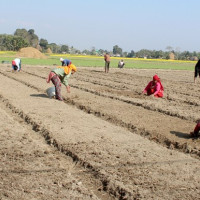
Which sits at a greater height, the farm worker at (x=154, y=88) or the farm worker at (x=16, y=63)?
the farm worker at (x=16, y=63)

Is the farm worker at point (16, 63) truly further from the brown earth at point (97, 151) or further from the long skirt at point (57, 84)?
the brown earth at point (97, 151)

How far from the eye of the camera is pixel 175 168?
5.23 meters

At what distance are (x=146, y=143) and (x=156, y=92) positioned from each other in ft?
19.8

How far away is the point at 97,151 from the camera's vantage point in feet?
19.4

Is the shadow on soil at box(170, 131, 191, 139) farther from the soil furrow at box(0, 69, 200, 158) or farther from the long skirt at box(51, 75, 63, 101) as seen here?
the long skirt at box(51, 75, 63, 101)

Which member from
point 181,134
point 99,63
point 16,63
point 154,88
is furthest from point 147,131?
point 99,63

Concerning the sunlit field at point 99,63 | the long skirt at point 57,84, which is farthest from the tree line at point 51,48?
the long skirt at point 57,84

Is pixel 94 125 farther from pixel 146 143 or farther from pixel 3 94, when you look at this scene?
pixel 3 94

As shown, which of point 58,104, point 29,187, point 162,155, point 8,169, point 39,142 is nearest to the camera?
point 29,187

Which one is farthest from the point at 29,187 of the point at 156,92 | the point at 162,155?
the point at 156,92

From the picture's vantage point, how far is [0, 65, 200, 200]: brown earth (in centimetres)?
441

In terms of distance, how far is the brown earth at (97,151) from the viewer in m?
4.41

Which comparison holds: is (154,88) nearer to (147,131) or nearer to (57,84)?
(57,84)

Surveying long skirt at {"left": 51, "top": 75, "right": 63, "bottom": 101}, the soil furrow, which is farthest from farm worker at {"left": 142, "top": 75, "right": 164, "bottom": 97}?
long skirt at {"left": 51, "top": 75, "right": 63, "bottom": 101}
